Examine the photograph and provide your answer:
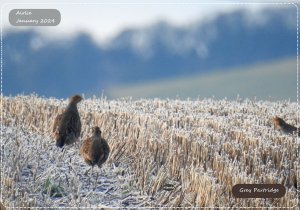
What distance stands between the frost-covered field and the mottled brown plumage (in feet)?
0.37

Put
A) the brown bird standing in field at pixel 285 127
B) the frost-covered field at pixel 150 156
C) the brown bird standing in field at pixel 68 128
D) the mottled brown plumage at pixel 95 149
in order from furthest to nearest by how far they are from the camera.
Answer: the brown bird standing in field at pixel 285 127 → the brown bird standing in field at pixel 68 128 → the mottled brown plumage at pixel 95 149 → the frost-covered field at pixel 150 156

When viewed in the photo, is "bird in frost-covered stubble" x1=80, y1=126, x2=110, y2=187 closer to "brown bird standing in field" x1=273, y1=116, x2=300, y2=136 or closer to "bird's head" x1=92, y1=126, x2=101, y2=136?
"bird's head" x1=92, y1=126, x2=101, y2=136

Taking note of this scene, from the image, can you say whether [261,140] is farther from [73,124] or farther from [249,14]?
[73,124]

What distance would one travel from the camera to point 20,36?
186 inches

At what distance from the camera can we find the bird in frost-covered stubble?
4.79 metres

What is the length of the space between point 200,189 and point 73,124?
1.05 meters

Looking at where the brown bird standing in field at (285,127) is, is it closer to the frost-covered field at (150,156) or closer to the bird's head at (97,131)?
the frost-covered field at (150,156)

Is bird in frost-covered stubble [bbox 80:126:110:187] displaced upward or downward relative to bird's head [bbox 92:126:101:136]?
downward

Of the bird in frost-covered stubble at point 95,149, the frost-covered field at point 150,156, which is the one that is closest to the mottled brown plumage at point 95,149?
the bird in frost-covered stubble at point 95,149

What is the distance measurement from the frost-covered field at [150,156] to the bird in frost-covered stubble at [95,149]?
11cm

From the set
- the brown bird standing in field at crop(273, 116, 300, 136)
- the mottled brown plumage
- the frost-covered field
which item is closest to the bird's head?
the mottled brown plumage

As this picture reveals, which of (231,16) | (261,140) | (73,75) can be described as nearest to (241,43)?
(231,16)

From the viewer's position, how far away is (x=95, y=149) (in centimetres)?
479

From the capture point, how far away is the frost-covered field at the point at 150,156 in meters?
4.61
